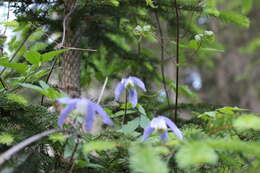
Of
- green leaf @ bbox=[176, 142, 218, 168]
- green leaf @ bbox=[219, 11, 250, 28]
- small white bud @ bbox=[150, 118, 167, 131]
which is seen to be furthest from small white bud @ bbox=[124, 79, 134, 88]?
green leaf @ bbox=[219, 11, 250, 28]

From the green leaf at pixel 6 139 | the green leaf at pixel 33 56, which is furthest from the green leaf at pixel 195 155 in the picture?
the green leaf at pixel 33 56

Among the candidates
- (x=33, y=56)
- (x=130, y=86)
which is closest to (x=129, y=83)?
(x=130, y=86)

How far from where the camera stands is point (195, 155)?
2.30 ft

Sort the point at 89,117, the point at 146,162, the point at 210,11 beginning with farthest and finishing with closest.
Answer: the point at 210,11 → the point at 89,117 → the point at 146,162

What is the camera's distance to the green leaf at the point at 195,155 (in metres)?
0.68

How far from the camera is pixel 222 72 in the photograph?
34.4 ft

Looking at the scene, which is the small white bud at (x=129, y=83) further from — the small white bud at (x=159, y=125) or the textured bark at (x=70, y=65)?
the textured bark at (x=70, y=65)

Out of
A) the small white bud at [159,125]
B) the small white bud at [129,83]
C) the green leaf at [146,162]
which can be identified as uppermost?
the small white bud at [129,83]

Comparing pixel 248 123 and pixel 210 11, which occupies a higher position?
pixel 210 11

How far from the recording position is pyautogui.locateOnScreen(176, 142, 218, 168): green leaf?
0.68m

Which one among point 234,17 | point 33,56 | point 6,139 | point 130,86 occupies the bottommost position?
point 6,139

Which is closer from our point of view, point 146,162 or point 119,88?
point 146,162

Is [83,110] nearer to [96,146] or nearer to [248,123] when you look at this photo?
[96,146]

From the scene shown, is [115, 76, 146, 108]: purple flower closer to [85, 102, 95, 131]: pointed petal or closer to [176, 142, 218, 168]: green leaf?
[85, 102, 95, 131]: pointed petal
